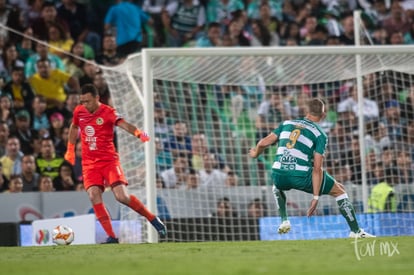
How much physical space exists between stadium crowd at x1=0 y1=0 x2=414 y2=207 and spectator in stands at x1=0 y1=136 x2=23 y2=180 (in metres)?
0.02

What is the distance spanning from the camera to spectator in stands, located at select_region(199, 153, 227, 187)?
18.9 metres

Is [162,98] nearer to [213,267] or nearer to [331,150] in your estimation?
[331,150]

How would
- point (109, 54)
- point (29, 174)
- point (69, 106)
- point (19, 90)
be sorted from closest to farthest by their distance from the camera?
point (29, 174) < point (19, 90) < point (69, 106) < point (109, 54)

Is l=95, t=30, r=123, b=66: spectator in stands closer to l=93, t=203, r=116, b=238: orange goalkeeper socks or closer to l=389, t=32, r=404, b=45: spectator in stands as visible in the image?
l=389, t=32, r=404, b=45: spectator in stands

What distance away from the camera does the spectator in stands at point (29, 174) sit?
733 inches

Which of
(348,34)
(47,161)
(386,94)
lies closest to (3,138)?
(47,161)

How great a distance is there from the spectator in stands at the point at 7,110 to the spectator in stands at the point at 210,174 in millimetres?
3472

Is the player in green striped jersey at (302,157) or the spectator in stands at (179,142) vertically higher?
the spectator in stands at (179,142)

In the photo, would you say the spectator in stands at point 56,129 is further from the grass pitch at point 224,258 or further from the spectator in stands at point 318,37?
the grass pitch at point 224,258

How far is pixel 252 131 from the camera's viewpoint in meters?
20.0

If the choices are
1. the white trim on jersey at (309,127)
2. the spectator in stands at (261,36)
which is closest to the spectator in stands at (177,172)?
the spectator in stands at (261,36)

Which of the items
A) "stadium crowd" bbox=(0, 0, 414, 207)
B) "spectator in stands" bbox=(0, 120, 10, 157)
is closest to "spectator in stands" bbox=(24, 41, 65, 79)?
"stadium crowd" bbox=(0, 0, 414, 207)

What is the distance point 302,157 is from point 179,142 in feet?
18.0

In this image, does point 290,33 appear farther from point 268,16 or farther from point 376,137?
point 376,137
